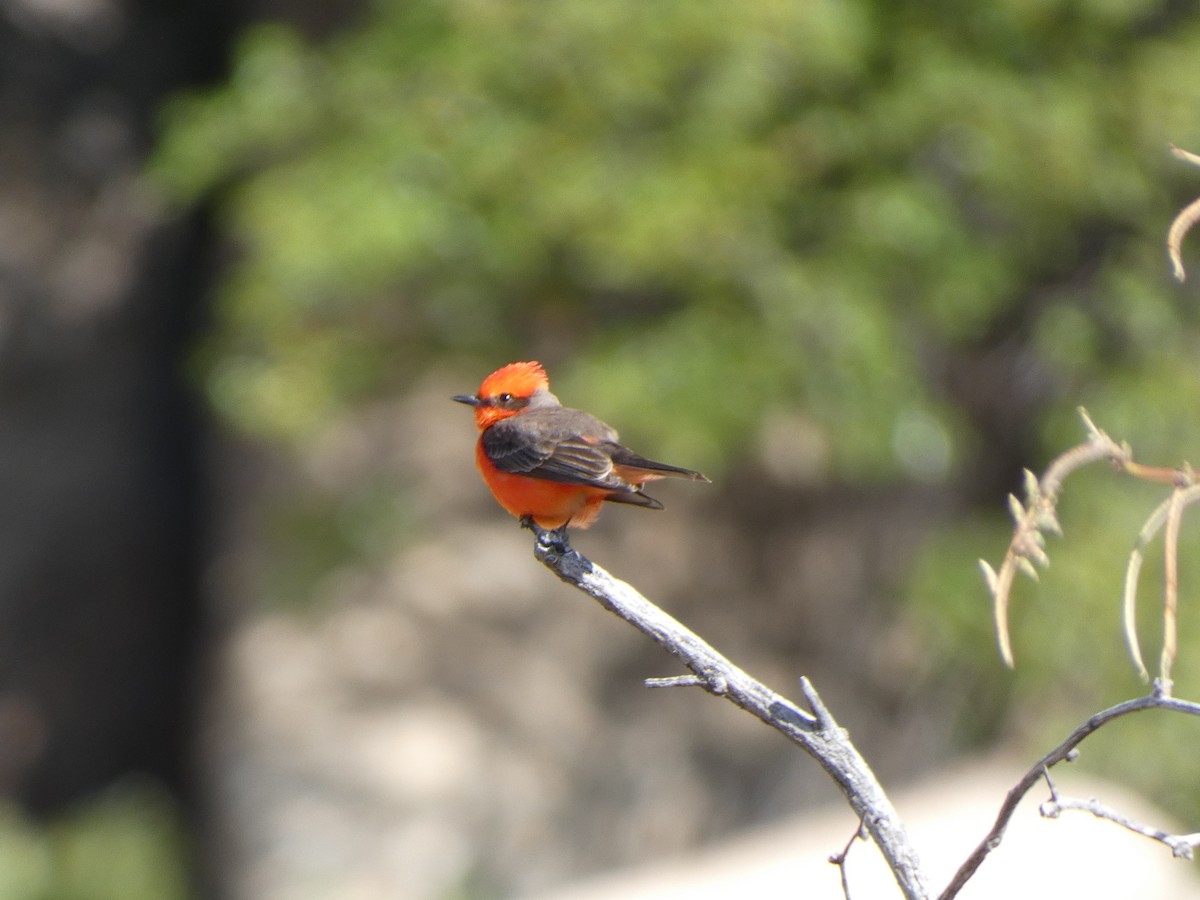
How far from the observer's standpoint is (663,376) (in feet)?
21.4

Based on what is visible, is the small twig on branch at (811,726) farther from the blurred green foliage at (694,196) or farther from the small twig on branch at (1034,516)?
the blurred green foliage at (694,196)

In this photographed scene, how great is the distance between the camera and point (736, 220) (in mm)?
6574

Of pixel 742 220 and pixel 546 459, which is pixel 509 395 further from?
pixel 742 220

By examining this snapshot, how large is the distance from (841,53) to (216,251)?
4.87 metres

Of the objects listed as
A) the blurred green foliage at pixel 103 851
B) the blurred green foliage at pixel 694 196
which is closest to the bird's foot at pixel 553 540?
the blurred green foliage at pixel 694 196

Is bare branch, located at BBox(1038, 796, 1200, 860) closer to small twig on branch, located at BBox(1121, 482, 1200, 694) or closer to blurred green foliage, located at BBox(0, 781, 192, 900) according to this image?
small twig on branch, located at BBox(1121, 482, 1200, 694)

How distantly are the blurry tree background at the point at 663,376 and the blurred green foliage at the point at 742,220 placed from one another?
0.8 inches

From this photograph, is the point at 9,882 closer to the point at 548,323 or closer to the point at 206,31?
the point at 548,323

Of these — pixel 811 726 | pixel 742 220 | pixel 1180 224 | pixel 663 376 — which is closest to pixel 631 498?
pixel 811 726

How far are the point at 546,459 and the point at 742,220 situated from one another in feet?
13.8

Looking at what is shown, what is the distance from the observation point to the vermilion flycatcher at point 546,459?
258cm

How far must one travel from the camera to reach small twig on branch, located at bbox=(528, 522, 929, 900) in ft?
4.27

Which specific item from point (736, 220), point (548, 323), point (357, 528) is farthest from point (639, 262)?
point (357, 528)

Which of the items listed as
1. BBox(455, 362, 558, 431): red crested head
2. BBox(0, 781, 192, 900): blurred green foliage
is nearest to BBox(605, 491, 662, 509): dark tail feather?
BBox(455, 362, 558, 431): red crested head
